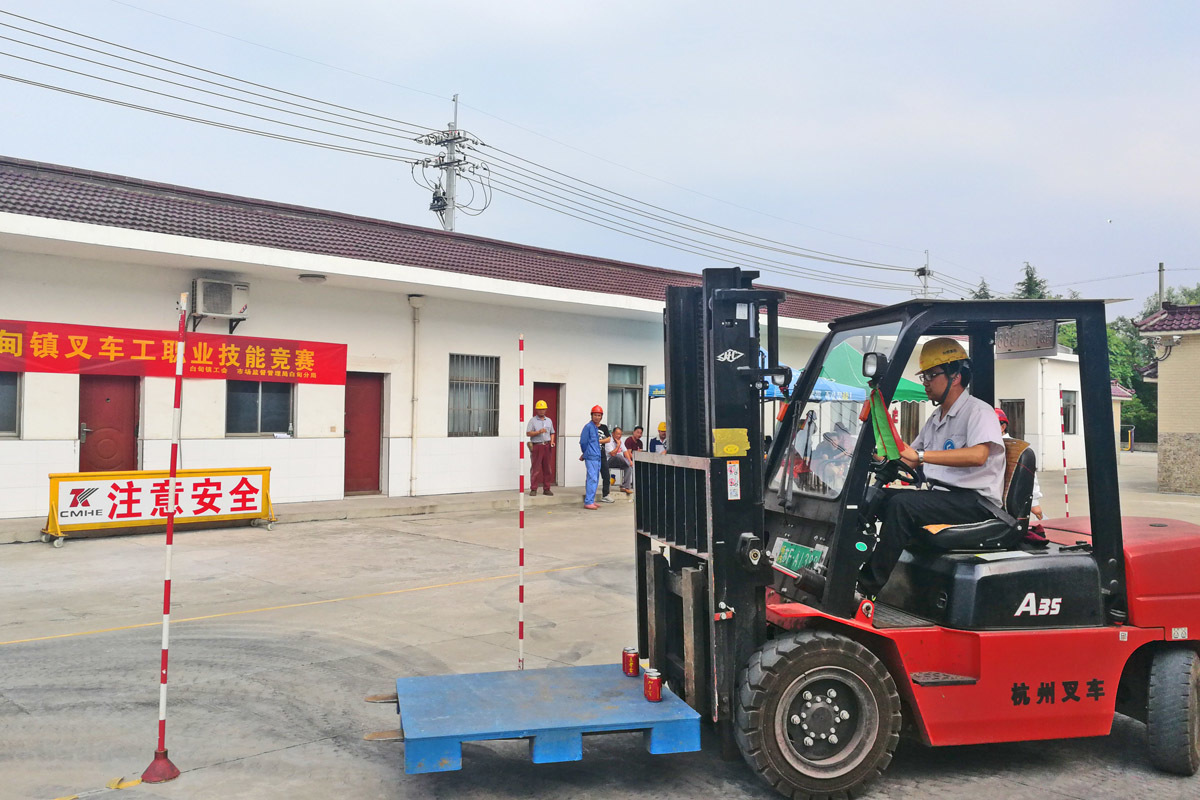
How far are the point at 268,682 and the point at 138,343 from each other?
9979 mm

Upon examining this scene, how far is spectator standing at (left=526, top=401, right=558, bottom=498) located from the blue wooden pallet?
43.1ft

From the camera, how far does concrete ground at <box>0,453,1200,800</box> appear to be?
174 inches

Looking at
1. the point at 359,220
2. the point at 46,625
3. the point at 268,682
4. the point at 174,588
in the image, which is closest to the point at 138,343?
the point at 359,220

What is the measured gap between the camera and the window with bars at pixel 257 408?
15.4 meters

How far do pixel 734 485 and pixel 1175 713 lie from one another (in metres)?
2.50

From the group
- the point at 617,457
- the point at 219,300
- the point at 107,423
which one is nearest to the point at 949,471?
the point at 219,300

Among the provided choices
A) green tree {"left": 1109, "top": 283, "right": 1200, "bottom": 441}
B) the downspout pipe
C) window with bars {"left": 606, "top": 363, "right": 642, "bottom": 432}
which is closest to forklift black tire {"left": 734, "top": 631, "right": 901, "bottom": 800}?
the downspout pipe

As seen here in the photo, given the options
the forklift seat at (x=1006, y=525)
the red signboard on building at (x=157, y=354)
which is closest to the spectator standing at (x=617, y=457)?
the red signboard on building at (x=157, y=354)

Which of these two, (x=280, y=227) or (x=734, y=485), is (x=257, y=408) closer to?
(x=280, y=227)

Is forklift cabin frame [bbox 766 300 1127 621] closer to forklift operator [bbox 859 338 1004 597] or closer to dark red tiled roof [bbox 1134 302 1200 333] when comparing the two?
forklift operator [bbox 859 338 1004 597]

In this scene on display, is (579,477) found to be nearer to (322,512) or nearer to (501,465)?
(501,465)

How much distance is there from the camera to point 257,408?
15.7 m

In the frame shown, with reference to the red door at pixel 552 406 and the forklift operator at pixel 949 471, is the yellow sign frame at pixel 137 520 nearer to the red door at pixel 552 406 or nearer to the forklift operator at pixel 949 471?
the red door at pixel 552 406

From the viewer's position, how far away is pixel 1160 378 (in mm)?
22328
